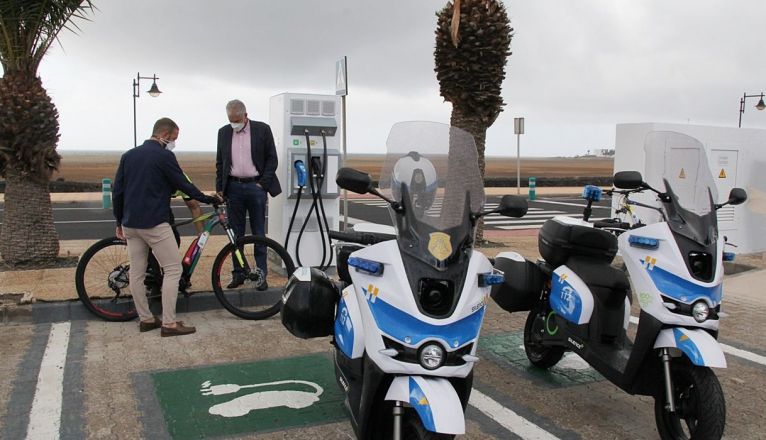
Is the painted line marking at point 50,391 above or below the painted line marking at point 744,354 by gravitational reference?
above

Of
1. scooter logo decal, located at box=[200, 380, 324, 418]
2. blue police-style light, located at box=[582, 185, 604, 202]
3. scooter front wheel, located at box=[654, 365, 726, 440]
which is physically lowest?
scooter logo decal, located at box=[200, 380, 324, 418]

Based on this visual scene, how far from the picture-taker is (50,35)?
24.9 ft

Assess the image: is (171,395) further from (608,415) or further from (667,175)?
(667,175)

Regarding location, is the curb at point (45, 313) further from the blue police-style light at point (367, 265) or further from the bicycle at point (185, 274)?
the blue police-style light at point (367, 265)

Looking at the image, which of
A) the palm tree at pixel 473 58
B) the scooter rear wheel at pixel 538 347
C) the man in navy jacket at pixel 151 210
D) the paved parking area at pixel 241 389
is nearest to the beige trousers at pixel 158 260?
the man in navy jacket at pixel 151 210

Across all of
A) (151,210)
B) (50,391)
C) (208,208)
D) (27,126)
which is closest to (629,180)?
(151,210)

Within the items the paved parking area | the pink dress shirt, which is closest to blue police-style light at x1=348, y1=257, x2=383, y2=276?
the paved parking area

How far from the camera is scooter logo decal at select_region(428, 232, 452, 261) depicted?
2953 mm

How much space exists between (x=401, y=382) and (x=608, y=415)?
1979mm

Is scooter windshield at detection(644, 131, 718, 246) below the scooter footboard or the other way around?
the other way around

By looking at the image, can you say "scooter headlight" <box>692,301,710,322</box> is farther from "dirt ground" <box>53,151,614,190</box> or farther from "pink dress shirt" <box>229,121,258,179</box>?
"dirt ground" <box>53,151,614,190</box>

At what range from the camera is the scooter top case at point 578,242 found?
4383mm

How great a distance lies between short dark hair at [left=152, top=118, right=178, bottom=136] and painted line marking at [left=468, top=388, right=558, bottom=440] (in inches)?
132

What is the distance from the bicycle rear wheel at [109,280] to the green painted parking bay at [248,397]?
60.3 inches
